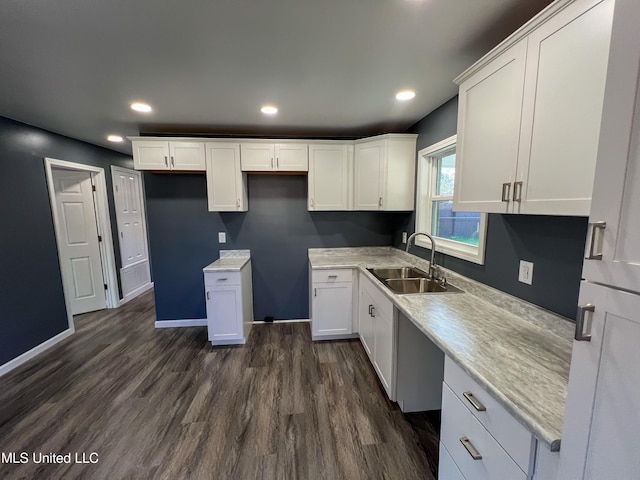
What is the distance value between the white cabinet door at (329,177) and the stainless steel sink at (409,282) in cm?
94

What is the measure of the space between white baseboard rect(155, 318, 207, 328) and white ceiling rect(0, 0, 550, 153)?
2.43 meters

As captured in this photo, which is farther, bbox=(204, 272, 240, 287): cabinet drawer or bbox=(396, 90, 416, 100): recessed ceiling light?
bbox=(204, 272, 240, 287): cabinet drawer

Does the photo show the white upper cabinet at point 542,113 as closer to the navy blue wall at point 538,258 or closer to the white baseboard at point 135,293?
the navy blue wall at point 538,258

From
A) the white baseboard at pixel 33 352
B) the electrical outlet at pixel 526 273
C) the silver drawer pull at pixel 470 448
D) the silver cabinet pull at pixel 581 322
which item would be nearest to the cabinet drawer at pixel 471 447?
the silver drawer pull at pixel 470 448

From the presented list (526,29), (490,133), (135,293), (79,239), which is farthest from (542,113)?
(135,293)

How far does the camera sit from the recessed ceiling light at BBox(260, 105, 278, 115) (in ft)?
7.55

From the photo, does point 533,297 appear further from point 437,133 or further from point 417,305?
point 437,133

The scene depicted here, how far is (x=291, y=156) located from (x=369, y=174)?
2.98 ft

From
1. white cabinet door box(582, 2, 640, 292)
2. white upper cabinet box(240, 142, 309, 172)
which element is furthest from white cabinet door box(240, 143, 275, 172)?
white cabinet door box(582, 2, 640, 292)

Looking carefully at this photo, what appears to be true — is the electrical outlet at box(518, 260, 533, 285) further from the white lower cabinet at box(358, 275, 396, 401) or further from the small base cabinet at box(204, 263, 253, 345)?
the small base cabinet at box(204, 263, 253, 345)

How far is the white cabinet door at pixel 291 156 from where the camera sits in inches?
115

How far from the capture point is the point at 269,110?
7.78 feet

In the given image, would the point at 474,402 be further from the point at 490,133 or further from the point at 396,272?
the point at 396,272

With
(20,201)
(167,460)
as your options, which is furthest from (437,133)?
(20,201)
